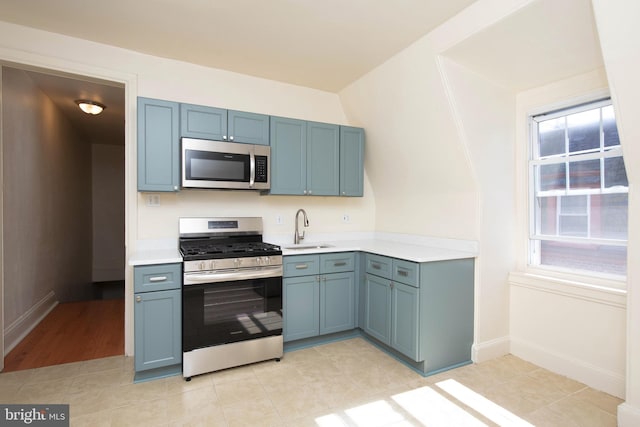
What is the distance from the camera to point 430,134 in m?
2.96

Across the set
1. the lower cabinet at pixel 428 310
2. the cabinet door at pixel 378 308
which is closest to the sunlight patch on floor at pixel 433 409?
the lower cabinet at pixel 428 310

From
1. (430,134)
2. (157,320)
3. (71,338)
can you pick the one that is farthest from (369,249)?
(71,338)

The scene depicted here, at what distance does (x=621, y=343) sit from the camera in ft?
7.61

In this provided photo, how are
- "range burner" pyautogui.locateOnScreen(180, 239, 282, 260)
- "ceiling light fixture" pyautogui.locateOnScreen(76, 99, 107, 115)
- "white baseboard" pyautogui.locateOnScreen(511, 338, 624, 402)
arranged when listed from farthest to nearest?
"ceiling light fixture" pyautogui.locateOnScreen(76, 99, 107, 115) → "range burner" pyautogui.locateOnScreen(180, 239, 282, 260) → "white baseboard" pyautogui.locateOnScreen(511, 338, 624, 402)

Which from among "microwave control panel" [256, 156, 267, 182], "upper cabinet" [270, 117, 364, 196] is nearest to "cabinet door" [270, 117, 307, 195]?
"upper cabinet" [270, 117, 364, 196]

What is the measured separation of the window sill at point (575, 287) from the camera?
2352 millimetres

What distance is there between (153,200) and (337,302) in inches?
76.7

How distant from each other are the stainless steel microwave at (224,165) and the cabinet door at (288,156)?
0.38 feet

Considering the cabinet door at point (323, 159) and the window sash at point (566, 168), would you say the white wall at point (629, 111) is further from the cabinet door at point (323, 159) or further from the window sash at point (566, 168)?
the cabinet door at point (323, 159)

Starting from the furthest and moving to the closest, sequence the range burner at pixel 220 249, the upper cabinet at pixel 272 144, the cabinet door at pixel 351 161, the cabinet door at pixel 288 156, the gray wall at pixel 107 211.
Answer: the gray wall at pixel 107 211 → the cabinet door at pixel 351 161 → the cabinet door at pixel 288 156 → the upper cabinet at pixel 272 144 → the range burner at pixel 220 249

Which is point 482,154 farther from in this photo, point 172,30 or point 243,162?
point 172,30

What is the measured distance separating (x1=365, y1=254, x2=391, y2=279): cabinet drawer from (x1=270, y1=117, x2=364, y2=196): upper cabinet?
0.81 metres

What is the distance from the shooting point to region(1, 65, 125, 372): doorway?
3.10 m

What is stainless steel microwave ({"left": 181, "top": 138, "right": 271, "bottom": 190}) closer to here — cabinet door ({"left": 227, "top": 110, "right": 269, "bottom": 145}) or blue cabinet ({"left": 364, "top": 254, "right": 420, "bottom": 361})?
cabinet door ({"left": 227, "top": 110, "right": 269, "bottom": 145})
